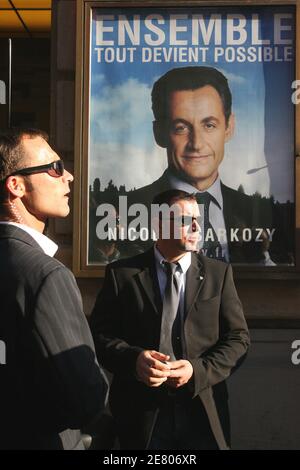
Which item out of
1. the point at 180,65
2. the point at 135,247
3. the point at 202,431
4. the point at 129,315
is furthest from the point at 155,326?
the point at 180,65

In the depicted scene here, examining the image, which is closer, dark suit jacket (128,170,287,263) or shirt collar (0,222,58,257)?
shirt collar (0,222,58,257)

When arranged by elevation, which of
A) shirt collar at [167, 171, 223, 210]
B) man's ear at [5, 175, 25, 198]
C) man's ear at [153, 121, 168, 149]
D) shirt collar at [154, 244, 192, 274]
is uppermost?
man's ear at [153, 121, 168, 149]

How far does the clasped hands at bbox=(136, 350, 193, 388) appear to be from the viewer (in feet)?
10.1

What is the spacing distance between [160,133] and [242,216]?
2.70 ft

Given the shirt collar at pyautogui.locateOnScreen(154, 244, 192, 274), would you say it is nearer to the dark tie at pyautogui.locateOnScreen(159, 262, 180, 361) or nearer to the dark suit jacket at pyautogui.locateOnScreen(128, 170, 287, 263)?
the dark tie at pyautogui.locateOnScreen(159, 262, 180, 361)

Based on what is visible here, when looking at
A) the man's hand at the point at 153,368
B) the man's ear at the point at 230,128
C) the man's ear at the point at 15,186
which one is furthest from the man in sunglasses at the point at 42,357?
the man's ear at the point at 230,128

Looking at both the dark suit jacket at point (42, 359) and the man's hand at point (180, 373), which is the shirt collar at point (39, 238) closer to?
the dark suit jacket at point (42, 359)

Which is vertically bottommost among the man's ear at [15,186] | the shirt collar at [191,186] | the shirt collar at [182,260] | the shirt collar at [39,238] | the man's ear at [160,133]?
the shirt collar at [182,260]

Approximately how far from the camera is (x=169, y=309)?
3.42m

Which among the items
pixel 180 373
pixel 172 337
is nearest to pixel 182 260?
pixel 172 337

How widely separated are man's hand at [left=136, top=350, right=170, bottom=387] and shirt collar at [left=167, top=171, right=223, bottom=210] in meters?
2.30

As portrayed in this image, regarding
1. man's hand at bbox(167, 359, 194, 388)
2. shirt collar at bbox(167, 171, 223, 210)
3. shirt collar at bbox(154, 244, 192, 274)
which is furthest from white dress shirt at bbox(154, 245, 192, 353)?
shirt collar at bbox(167, 171, 223, 210)

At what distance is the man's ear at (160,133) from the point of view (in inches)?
209

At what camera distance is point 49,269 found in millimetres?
2139
